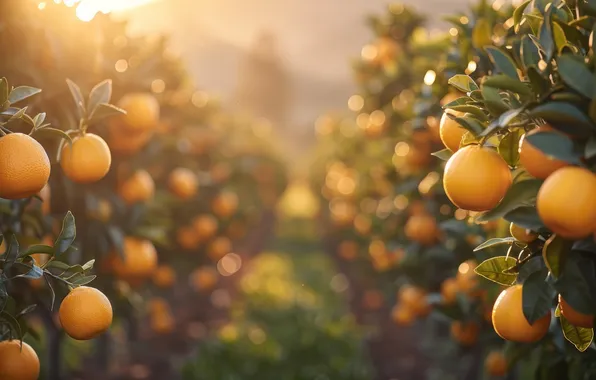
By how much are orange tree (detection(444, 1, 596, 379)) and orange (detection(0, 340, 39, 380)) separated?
119 centimetres

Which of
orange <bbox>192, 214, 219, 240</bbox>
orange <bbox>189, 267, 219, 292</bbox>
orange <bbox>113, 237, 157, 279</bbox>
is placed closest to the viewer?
orange <bbox>113, 237, 157, 279</bbox>

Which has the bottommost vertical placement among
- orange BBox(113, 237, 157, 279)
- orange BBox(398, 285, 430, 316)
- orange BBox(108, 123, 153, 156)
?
orange BBox(398, 285, 430, 316)

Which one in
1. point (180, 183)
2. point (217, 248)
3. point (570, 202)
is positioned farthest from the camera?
point (217, 248)

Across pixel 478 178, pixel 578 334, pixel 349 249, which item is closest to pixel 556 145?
pixel 478 178

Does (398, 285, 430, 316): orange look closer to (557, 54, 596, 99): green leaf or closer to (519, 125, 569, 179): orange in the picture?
(519, 125, 569, 179): orange

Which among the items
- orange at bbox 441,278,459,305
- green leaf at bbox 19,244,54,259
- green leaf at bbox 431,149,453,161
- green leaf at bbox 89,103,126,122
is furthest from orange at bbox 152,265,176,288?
green leaf at bbox 431,149,453,161

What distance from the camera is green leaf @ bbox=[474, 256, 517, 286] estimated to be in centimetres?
168

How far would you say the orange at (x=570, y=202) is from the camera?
49.4 inches

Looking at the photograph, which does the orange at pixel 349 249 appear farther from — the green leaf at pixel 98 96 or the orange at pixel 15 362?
the orange at pixel 15 362

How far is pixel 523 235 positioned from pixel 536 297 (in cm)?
16

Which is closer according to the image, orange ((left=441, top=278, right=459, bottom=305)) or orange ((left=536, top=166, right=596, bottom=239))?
orange ((left=536, top=166, right=596, bottom=239))

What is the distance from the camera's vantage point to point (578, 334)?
1.69 m

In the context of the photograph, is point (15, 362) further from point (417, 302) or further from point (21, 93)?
point (417, 302)

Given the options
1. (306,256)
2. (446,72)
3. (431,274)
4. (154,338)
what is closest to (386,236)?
(431,274)
